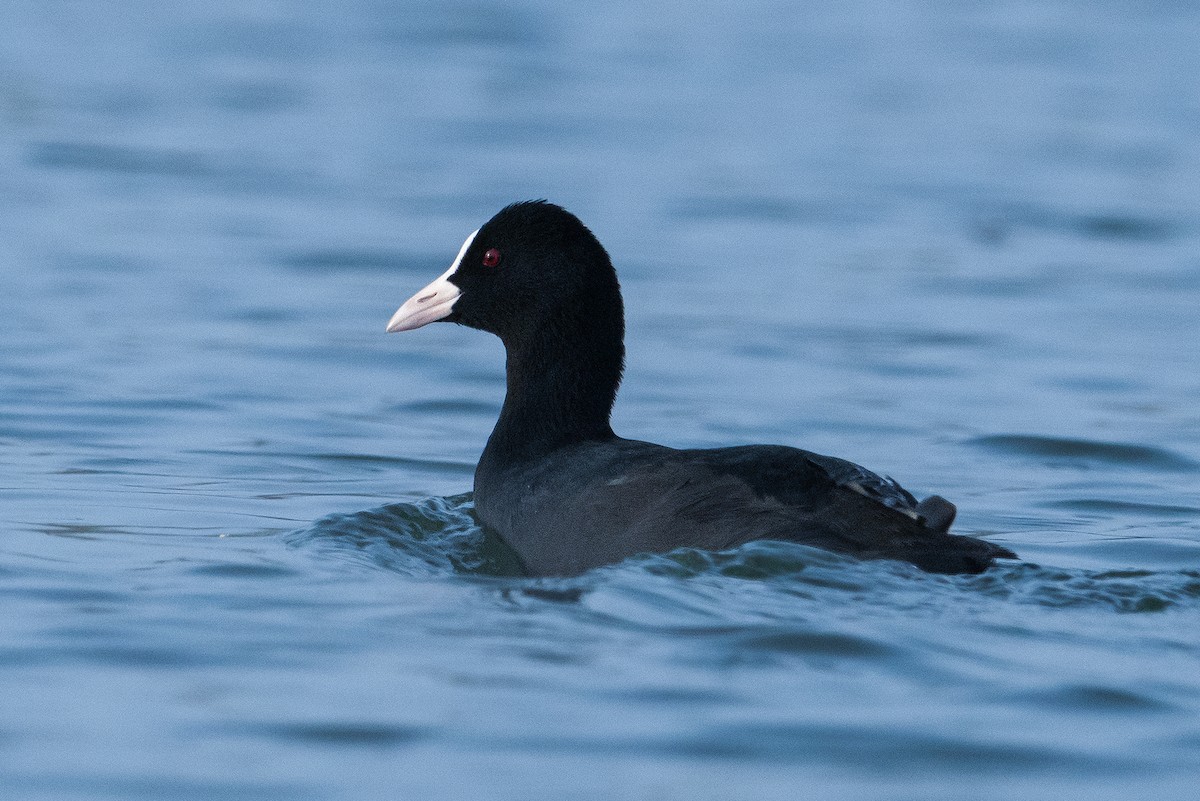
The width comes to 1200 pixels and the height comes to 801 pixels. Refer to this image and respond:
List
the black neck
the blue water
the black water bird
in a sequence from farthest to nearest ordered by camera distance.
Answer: the black neck → the black water bird → the blue water

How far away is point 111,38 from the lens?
842 inches

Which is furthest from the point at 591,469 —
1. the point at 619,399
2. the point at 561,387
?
the point at 619,399

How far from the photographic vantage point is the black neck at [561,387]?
6.88 metres

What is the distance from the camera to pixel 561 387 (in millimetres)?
6961

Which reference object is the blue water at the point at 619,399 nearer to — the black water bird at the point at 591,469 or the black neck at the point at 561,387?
the black water bird at the point at 591,469

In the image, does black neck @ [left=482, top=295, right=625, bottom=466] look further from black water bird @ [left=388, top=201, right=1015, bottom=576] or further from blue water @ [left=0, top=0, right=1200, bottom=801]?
blue water @ [left=0, top=0, right=1200, bottom=801]

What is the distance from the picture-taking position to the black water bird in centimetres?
577

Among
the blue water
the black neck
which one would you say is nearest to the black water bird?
the black neck

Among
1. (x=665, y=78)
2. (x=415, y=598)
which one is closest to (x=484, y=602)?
(x=415, y=598)

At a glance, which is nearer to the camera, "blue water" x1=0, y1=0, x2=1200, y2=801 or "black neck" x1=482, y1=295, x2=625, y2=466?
"blue water" x1=0, y1=0, x2=1200, y2=801

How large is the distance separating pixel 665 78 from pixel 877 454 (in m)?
12.2

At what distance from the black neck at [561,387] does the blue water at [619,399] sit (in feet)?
1.18

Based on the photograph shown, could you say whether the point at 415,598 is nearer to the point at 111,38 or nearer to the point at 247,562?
the point at 247,562

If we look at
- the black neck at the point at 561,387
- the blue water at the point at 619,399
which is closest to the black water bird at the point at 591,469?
the black neck at the point at 561,387
